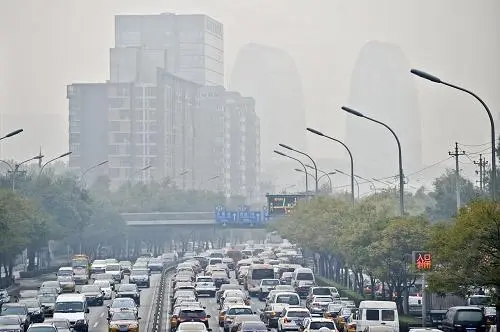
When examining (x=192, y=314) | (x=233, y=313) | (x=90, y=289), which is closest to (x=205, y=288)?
(x=90, y=289)

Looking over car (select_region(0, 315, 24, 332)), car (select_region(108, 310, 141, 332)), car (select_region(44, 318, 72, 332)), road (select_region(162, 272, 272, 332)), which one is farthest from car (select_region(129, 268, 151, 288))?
car (select_region(44, 318, 72, 332))

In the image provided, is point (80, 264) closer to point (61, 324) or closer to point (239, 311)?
point (239, 311)

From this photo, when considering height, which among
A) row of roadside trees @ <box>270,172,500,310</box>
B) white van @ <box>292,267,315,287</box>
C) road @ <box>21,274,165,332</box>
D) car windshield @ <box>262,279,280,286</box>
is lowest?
road @ <box>21,274,165,332</box>

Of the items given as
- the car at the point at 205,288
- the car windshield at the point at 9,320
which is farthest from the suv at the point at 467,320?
the car at the point at 205,288

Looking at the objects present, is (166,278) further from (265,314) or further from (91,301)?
(265,314)

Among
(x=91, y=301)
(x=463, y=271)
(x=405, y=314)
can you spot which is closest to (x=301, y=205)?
(x=91, y=301)

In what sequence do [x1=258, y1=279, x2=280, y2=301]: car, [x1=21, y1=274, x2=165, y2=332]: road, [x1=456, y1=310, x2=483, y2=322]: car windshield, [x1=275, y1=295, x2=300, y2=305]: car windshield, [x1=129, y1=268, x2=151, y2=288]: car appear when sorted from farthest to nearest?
[x1=129, y1=268, x2=151, y2=288]: car, [x1=258, y1=279, x2=280, y2=301]: car, [x1=275, y1=295, x2=300, y2=305]: car windshield, [x1=21, y1=274, x2=165, y2=332]: road, [x1=456, y1=310, x2=483, y2=322]: car windshield

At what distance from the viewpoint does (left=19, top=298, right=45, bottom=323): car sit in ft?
225

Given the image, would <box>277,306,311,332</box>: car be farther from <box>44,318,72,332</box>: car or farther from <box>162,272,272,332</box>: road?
<box>44,318,72,332</box>: car

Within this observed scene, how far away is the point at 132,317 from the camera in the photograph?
63219 mm

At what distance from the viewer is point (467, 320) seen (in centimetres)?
5969

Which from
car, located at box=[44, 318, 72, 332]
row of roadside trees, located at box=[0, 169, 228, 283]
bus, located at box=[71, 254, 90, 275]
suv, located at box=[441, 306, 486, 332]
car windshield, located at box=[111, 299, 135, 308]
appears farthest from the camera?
bus, located at box=[71, 254, 90, 275]

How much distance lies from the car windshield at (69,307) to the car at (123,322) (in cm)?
483

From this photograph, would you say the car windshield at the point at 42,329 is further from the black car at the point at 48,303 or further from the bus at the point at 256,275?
the bus at the point at 256,275
